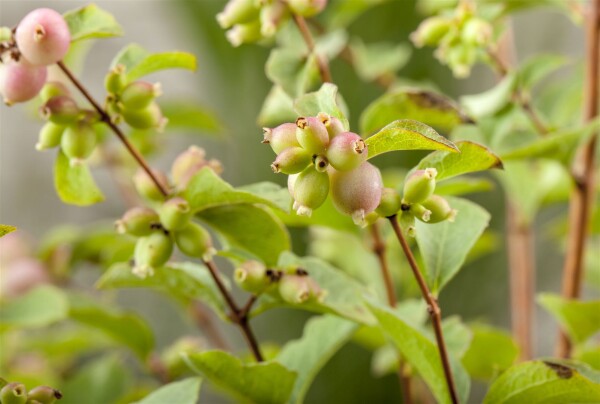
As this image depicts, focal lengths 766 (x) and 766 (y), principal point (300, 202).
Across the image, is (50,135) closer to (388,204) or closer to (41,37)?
(41,37)

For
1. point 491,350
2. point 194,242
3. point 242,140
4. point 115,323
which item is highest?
point 194,242

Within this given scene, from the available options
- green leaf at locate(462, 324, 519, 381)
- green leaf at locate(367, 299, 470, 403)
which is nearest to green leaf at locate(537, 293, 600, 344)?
green leaf at locate(462, 324, 519, 381)

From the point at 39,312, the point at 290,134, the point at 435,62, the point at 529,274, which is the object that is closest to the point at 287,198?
the point at 290,134

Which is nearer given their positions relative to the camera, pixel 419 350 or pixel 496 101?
pixel 419 350

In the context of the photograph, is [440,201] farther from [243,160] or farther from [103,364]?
[243,160]

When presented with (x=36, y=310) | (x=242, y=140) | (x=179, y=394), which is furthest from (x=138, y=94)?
(x=242, y=140)

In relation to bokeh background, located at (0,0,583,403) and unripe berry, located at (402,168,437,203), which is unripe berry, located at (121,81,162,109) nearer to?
unripe berry, located at (402,168,437,203)
